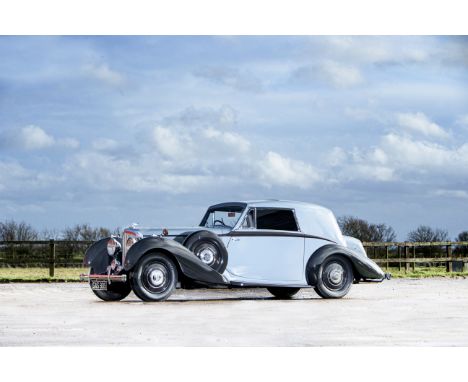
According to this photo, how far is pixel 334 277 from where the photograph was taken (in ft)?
38.5

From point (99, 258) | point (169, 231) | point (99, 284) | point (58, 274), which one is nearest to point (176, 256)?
point (169, 231)

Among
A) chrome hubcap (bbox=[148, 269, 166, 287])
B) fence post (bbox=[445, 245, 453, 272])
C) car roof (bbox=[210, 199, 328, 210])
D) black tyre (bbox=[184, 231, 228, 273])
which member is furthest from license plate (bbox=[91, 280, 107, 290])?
fence post (bbox=[445, 245, 453, 272])

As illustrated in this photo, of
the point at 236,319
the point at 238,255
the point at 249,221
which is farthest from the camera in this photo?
the point at 249,221

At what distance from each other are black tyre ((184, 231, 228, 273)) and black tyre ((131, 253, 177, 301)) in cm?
40

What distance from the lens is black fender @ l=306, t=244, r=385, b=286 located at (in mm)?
11531

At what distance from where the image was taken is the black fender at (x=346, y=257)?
Answer: 11531 mm

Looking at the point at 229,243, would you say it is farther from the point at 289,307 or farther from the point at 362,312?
the point at 362,312

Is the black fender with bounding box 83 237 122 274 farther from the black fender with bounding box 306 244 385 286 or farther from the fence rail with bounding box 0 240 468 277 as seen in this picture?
the fence rail with bounding box 0 240 468 277

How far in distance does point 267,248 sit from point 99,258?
2.26 m

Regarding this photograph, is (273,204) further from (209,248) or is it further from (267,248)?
(209,248)

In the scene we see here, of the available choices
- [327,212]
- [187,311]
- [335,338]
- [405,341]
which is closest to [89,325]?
[187,311]

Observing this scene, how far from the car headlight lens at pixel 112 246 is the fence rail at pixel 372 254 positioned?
303 inches

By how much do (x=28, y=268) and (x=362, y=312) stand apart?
37.0 ft

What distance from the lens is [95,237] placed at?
64.4 feet
